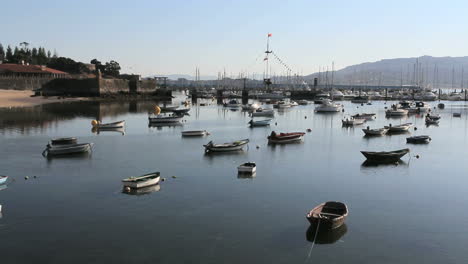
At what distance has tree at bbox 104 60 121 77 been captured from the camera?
144000 mm

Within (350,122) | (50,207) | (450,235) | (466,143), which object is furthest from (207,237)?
(350,122)

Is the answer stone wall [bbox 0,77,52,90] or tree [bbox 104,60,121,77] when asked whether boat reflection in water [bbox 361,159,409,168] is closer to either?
stone wall [bbox 0,77,52,90]

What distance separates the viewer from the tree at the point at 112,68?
14400 cm

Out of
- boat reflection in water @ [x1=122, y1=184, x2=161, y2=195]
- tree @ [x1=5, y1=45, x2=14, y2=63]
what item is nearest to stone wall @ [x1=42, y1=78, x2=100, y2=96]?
tree @ [x1=5, y1=45, x2=14, y2=63]

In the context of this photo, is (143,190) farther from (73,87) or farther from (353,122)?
(73,87)

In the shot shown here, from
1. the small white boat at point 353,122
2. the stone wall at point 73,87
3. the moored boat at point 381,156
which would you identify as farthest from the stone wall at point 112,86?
the moored boat at point 381,156

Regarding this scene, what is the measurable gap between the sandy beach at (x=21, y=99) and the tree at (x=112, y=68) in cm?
4537

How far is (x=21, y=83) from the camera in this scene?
326 feet

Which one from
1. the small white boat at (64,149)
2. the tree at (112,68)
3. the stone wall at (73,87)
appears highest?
the tree at (112,68)

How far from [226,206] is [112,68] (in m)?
133

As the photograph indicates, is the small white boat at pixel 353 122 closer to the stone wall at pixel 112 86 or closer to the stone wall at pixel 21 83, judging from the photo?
the stone wall at pixel 112 86

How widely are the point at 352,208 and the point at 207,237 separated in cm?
758

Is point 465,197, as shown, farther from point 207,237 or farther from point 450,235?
point 207,237

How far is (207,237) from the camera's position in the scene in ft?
58.4
